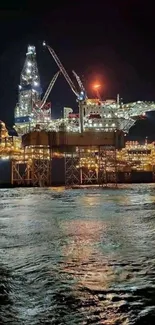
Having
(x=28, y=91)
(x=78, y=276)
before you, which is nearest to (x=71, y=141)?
(x=28, y=91)

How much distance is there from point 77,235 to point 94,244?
2.00 meters

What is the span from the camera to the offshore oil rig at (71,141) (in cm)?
6844

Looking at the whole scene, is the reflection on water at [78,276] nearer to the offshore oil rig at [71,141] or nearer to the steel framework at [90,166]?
the offshore oil rig at [71,141]

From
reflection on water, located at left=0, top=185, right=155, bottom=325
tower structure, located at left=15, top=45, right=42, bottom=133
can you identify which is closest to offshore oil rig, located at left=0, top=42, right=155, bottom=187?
tower structure, located at left=15, top=45, right=42, bottom=133

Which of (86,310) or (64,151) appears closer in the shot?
(86,310)

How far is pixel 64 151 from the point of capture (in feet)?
241

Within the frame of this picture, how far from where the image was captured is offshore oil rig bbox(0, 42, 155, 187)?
68.4 meters

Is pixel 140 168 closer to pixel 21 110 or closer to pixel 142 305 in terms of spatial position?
pixel 21 110

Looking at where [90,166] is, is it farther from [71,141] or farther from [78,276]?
[78,276]

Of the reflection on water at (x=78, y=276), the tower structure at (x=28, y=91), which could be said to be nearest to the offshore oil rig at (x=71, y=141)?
the tower structure at (x=28, y=91)

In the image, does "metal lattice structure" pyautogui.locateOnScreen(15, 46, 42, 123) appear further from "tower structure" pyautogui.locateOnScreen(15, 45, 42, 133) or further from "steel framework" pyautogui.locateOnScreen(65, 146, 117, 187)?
"steel framework" pyautogui.locateOnScreen(65, 146, 117, 187)

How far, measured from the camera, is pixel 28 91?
338ft

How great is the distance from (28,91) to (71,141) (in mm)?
40333

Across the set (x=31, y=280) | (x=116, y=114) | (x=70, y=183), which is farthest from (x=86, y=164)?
(x=31, y=280)
